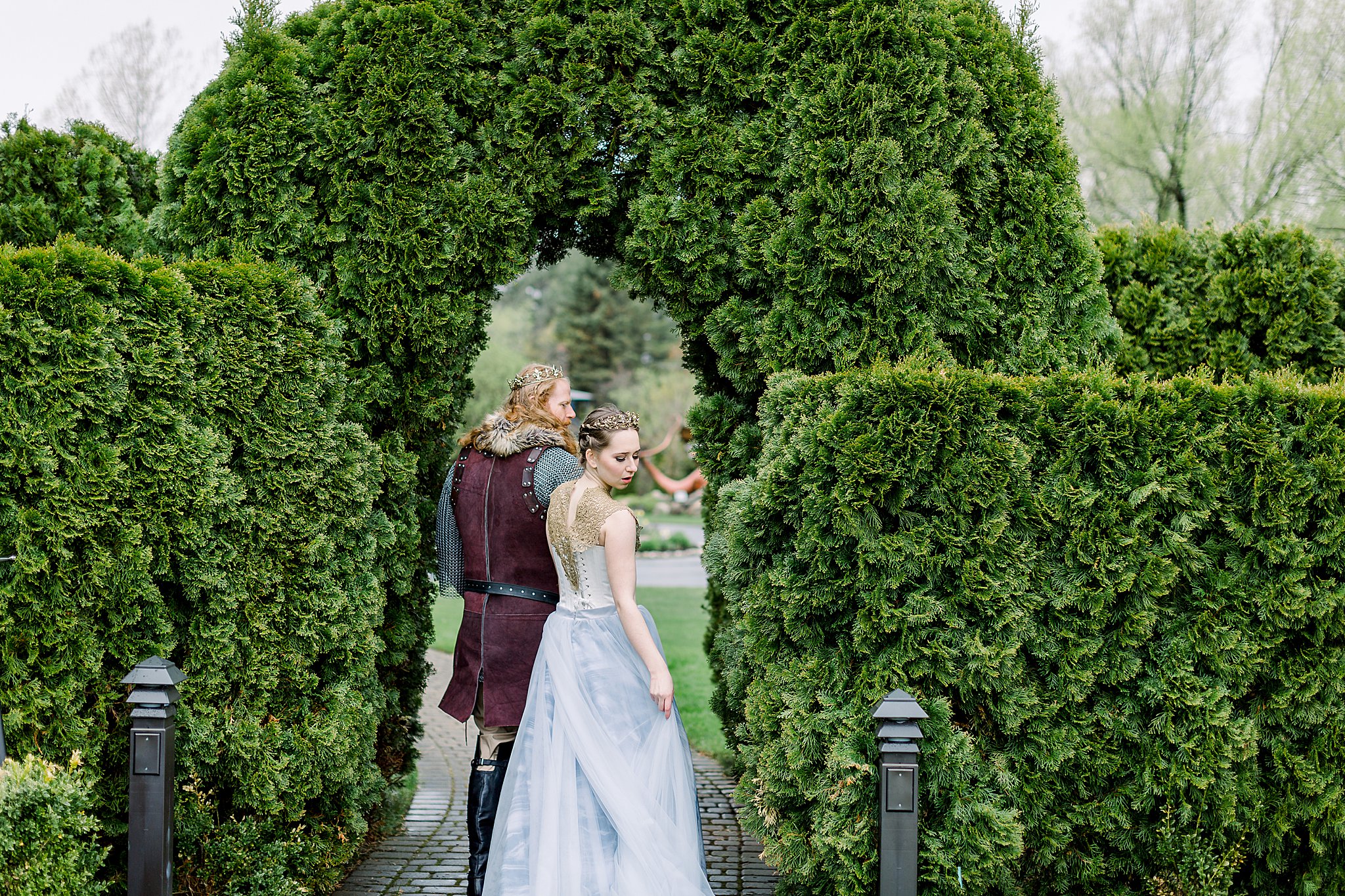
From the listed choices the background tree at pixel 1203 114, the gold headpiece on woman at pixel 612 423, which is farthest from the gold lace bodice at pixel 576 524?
the background tree at pixel 1203 114

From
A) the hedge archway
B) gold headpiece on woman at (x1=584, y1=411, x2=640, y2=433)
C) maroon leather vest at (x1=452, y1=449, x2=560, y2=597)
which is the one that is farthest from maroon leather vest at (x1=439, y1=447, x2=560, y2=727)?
the hedge archway

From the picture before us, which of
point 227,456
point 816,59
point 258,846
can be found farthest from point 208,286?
point 816,59

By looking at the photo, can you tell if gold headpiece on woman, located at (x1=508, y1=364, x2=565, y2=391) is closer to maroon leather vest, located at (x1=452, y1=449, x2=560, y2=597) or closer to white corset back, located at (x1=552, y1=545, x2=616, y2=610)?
maroon leather vest, located at (x1=452, y1=449, x2=560, y2=597)

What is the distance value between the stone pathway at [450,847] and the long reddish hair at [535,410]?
146 centimetres

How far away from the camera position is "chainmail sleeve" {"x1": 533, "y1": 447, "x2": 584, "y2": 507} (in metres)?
4.37

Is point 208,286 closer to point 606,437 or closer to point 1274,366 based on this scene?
point 606,437

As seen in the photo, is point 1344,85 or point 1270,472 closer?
point 1270,472

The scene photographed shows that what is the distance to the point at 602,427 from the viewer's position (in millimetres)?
4043

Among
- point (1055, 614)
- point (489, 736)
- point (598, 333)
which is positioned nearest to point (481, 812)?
point (489, 736)

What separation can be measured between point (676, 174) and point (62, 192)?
178 inches

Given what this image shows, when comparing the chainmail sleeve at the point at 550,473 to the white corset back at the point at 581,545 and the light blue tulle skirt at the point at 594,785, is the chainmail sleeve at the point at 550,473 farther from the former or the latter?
the light blue tulle skirt at the point at 594,785

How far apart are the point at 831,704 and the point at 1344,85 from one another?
2148 centimetres

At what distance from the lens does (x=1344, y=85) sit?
18.9 m

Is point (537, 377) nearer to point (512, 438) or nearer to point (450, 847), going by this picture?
point (512, 438)
